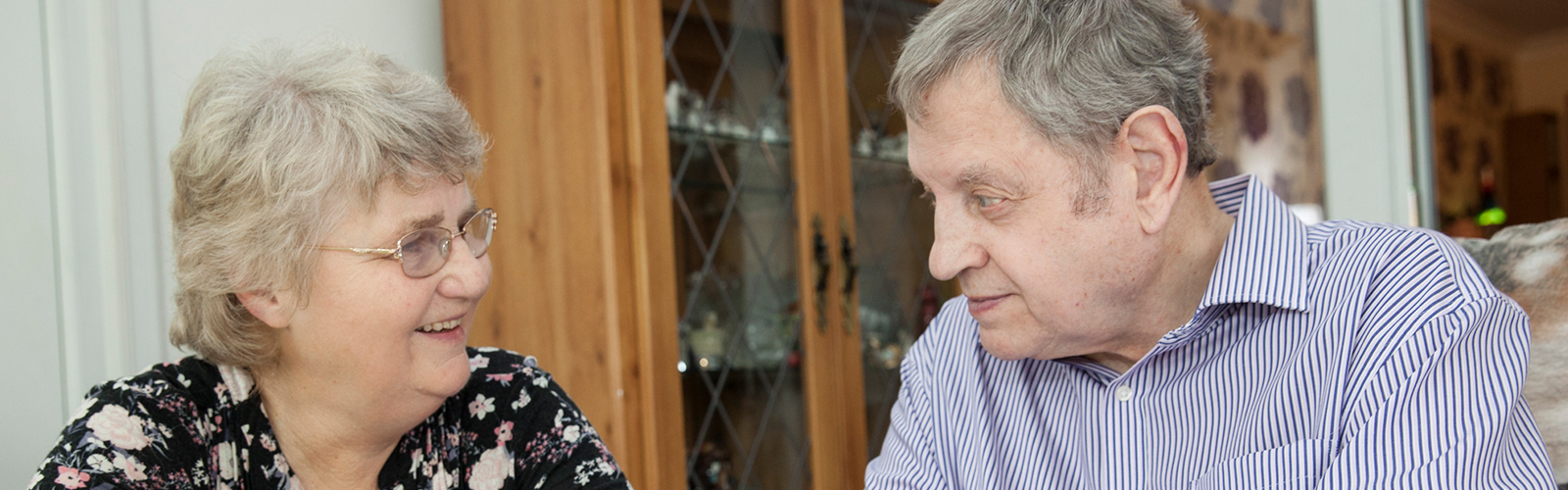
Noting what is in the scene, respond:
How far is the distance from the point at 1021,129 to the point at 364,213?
0.70m

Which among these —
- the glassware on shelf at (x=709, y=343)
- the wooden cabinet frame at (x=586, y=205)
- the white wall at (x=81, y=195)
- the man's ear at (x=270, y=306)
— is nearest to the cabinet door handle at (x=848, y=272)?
the glassware on shelf at (x=709, y=343)

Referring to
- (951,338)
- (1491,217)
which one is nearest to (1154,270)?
(951,338)

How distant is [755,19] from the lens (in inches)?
86.7

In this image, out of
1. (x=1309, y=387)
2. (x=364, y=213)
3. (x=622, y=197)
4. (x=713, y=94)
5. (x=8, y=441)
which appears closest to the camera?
(x=1309, y=387)

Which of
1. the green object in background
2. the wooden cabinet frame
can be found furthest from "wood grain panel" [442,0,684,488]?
the green object in background

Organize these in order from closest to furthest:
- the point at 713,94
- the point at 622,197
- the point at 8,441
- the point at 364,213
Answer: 1. the point at 364,213
2. the point at 8,441
3. the point at 622,197
4. the point at 713,94

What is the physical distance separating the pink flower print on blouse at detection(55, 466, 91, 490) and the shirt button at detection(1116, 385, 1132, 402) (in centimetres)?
103

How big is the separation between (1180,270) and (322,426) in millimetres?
971

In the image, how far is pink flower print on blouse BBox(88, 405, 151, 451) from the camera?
1037 millimetres

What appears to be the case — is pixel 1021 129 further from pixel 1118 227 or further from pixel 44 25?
pixel 44 25

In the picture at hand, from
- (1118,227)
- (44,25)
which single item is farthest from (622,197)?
(1118,227)

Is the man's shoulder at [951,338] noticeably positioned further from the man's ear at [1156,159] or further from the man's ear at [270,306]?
the man's ear at [270,306]

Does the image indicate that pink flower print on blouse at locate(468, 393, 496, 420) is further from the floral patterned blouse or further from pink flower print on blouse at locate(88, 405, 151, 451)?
pink flower print on blouse at locate(88, 405, 151, 451)

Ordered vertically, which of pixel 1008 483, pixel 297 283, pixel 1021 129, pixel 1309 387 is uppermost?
pixel 1021 129
